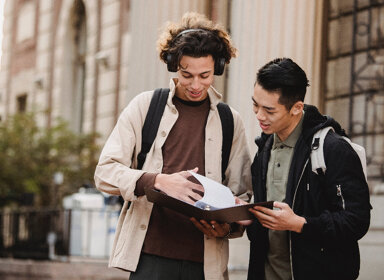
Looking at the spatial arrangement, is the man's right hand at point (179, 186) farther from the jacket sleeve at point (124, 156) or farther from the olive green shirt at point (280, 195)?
the olive green shirt at point (280, 195)

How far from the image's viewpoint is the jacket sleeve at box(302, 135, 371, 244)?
3771 mm

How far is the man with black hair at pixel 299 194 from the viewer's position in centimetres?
381

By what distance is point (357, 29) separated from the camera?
30.5 ft

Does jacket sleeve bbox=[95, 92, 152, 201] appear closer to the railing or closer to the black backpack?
the black backpack

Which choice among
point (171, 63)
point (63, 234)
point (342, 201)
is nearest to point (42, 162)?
point (63, 234)

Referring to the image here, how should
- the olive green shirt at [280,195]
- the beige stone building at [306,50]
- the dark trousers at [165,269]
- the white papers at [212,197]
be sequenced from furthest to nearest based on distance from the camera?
1. the beige stone building at [306,50]
2. the dark trousers at [165,269]
3. the olive green shirt at [280,195]
4. the white papers at [212,197]

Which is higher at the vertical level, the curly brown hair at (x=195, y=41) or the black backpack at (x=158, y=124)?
the curly brown hair at (x=195, y=41)

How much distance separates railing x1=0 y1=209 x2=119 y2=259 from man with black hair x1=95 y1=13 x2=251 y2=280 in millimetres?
7896

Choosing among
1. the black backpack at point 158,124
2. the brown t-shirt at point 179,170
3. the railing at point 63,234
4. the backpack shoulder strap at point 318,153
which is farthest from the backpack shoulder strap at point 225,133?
the railing at point 63,234

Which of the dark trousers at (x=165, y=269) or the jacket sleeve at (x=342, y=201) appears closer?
the jacket sleeve at (x=342, y=201)

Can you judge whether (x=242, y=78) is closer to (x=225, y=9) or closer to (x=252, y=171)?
(x=225, y=9)

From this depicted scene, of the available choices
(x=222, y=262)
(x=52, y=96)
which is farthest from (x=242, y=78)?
(x=52, y=96)

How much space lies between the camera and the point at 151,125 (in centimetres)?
440

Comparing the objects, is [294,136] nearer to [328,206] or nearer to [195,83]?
[328,206]
